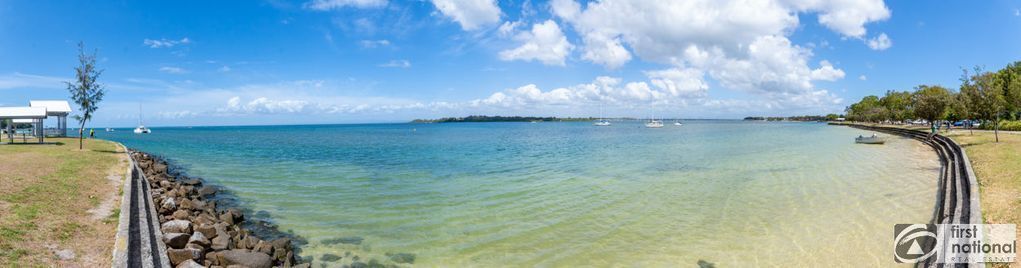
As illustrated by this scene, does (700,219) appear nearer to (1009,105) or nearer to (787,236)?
(787,236)

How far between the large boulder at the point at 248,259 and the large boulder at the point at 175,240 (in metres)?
1.06

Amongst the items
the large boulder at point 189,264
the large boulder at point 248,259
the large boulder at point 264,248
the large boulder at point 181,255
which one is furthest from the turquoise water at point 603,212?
the large boulder at point 189,264

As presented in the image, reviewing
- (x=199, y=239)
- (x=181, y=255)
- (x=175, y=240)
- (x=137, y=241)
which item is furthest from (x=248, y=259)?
(x=137, y=241)

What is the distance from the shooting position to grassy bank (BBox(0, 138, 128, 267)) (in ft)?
21.9

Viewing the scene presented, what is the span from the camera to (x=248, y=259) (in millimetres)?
8281

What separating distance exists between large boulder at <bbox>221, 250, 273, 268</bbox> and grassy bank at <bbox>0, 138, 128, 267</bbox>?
1.75 metres

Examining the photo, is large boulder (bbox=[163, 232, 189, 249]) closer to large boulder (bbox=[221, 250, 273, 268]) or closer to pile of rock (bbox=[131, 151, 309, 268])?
pile of rock (bbox=[131, 151, 309, 268])

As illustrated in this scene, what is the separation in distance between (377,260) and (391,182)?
36.1 feet

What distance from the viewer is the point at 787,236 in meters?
10.3

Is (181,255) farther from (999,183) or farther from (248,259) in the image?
(999,183)

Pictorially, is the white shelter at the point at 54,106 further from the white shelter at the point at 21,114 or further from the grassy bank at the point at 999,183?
the grassy bank at the point at 999,183

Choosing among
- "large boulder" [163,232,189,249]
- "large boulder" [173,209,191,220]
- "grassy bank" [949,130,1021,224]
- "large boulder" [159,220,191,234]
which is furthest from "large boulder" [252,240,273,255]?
"grassy bank" [949,130,1021,224]

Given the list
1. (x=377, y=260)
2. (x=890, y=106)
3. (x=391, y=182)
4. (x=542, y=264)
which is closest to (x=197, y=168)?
(x=391, y=182)

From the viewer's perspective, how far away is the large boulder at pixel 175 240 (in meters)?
8.62
